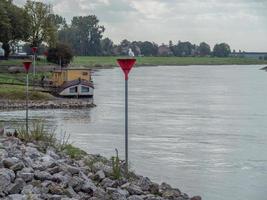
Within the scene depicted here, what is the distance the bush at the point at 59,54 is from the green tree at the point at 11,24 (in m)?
7.63

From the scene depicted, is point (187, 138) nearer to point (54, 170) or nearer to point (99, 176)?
point (99, 176)

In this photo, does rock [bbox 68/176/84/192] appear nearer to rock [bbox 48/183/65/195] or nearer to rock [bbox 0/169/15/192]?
rock [bbox 48/183/65/195]

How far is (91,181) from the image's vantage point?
13133mm

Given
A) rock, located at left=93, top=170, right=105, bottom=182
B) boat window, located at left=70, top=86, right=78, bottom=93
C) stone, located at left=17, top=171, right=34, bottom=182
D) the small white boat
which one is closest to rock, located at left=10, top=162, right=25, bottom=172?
stone, located at left=17, top=171, right=34, bottom=182

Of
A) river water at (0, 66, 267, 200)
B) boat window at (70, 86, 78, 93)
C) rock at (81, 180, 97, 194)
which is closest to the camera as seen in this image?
rock at (81, 180, 97, 194)

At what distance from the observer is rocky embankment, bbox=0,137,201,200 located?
1124 centimetres

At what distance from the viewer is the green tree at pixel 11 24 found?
7281 centimetres

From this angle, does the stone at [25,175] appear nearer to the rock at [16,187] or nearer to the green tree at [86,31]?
the rock at [16,187]

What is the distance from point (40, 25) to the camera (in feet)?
290

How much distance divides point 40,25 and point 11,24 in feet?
37.6

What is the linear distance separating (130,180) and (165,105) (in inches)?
1500

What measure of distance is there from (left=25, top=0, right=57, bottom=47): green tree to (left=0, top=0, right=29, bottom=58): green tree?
4.13 m

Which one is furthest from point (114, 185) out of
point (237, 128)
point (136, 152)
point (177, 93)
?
point (177, 93)

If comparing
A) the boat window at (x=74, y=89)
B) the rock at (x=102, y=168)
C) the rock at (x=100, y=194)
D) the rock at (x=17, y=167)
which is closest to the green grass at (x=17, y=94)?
the boat window at (x=74, y=89)
